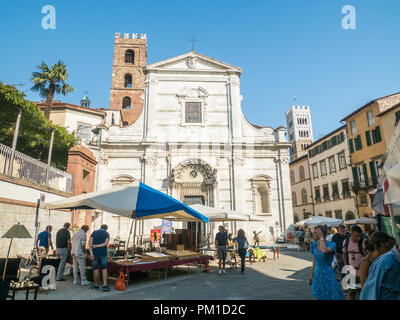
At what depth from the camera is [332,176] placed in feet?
108

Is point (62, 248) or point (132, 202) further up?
point (132, 202)

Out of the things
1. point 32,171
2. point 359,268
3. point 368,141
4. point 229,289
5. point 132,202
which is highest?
point 368,141

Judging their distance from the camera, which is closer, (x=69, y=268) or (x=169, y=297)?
(x=169, y=297)

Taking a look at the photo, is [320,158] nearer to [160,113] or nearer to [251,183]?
[251,183]

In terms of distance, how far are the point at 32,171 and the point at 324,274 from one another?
1250 cm

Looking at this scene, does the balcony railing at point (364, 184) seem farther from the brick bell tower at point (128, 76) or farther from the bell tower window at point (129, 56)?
the bell tower window at point (129, 56)

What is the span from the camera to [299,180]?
4062 centimetres

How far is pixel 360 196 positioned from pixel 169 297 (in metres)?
28.5

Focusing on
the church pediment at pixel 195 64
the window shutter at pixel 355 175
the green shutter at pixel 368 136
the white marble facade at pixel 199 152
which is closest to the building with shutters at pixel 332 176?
the window shutter at pixel 355 175

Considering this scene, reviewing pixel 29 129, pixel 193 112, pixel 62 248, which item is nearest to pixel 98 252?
pixel 62 248

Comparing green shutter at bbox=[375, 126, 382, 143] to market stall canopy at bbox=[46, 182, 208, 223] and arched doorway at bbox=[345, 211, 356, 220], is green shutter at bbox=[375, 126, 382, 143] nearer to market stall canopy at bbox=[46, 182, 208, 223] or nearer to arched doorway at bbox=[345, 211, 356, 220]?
arched doorway at bbox=[345, 211, 356, 220]

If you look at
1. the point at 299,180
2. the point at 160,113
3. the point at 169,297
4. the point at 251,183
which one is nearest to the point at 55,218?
the point at 169,297

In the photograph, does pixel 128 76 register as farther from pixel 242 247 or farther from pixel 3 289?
pixel 3 289

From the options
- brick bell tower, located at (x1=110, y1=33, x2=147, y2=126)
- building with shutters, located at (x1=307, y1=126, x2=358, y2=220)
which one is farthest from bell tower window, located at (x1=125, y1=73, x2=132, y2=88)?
building with shutters, located at (x1=307, y1=126, x2=358, y2=220)
